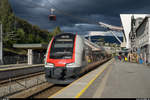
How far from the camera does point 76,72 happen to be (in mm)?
11859

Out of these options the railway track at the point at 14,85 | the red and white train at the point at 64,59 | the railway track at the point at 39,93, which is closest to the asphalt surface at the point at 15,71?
the railway track at the point at 14,85

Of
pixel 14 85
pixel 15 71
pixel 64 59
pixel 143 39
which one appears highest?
pixel 143 39

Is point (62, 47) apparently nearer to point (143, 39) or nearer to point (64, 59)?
point (64, 59)

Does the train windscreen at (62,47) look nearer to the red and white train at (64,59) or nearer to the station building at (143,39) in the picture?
the red and white train at (64,59)

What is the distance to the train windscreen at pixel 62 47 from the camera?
473 inches

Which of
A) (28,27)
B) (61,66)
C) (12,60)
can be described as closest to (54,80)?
(61,66)

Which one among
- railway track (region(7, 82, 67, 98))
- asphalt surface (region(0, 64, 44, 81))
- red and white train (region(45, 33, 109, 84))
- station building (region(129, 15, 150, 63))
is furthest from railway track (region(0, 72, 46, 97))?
station building (region(129, 15, 150, 63))

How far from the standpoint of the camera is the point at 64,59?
38.4ft

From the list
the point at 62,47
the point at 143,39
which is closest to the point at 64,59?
the point at 62,47

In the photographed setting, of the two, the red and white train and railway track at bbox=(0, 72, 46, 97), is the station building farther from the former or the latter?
railway track at bbox=(0, 72, 46, 97)

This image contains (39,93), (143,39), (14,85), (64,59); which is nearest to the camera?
(39,93)

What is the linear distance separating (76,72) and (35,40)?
7138 cm

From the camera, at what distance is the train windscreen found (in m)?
12.0

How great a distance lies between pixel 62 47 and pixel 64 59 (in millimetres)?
1201
